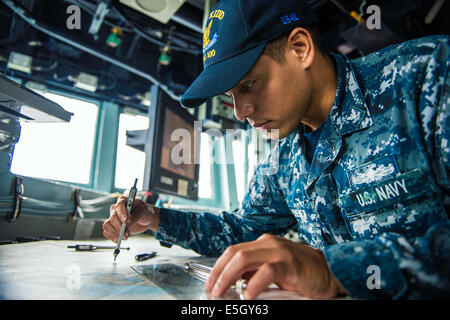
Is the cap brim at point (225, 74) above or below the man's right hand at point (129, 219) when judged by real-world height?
above

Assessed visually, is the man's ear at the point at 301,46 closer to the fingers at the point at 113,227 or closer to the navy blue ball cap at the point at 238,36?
the navy blue ball cap at the point at 238,36

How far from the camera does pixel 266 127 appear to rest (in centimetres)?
84

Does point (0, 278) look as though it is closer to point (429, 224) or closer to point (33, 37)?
point (429, 224)

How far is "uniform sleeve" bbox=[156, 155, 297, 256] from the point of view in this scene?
3.37 feet

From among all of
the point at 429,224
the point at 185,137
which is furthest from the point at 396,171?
the point at 185,137

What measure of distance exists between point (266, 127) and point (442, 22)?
2181 millimetres

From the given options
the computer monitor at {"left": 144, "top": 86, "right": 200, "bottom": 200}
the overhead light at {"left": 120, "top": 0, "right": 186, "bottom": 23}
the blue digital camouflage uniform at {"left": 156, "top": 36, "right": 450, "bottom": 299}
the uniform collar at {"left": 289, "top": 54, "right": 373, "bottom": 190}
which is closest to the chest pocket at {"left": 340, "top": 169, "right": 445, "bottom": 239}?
the blue digital camouflage uniform at {"left": 156, "top": 36, "right": 450, "bottom": 299}

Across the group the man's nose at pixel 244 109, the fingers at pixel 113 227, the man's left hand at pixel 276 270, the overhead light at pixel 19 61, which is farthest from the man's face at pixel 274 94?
the overhead light at pixel 19 61

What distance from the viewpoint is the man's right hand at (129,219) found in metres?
0.92

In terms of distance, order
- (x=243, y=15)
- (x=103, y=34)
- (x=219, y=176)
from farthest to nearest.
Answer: (x=219, y=176) < (x=103, y=34) < (x=243, y=15)

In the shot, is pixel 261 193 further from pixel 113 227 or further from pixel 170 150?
pixel 170 150

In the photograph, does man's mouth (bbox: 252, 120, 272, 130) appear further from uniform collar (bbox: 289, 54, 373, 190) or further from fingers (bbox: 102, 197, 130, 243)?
fingers (bbox: 102, 197, 130, 243)

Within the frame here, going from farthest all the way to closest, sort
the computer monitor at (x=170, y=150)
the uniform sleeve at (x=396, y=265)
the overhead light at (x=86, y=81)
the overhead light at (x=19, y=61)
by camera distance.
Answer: the overhead light at (x=86, y=81) → the overhead light at (x=19, y=61) → the computer monitor at (x=170, y=150) → the uniform sleeve at (x=396, y=265)

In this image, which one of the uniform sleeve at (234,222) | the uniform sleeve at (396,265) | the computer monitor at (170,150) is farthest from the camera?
the computer monitor at (170,150)
